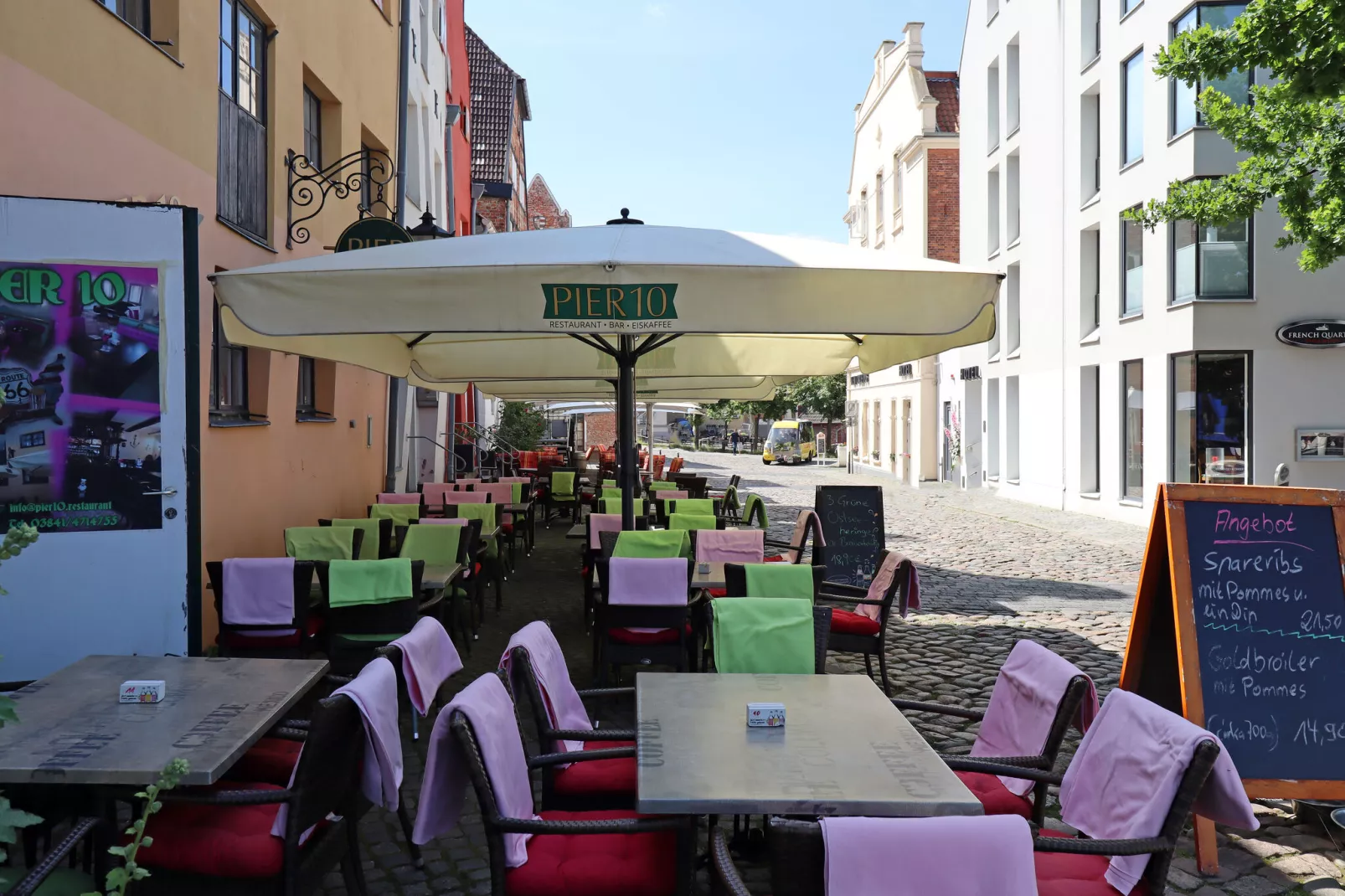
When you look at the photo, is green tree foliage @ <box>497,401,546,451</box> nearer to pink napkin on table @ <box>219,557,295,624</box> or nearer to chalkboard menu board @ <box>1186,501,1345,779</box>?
pink napkin on table @ <box>219,557,295,624</box>

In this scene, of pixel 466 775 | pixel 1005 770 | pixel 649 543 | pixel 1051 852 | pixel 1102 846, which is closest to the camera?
pixel 1102 846

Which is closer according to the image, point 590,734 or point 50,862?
point 50,862

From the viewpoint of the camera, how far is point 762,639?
452 cm

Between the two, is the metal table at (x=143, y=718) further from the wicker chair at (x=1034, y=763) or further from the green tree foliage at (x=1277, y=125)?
the green tree foliage at (x=1277, y=125)

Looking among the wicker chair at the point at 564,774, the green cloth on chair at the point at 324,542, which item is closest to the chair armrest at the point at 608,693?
the wicker chair at the point at 564,774

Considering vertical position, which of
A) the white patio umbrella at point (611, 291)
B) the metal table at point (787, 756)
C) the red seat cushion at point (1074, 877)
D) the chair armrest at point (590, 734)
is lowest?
the red seat cushion at point (1074, 877)

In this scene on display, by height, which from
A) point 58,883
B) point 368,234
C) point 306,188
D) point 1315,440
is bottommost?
point 58,883

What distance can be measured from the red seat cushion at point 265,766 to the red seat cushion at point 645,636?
2.37 meters

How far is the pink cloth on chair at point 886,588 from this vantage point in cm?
655

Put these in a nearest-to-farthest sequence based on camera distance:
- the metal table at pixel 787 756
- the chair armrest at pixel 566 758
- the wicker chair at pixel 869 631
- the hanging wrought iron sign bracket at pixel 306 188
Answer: the metal table at pixel 787 756 < the chair armrest at pixel 566 758 < the wicker chair at pixel 869 631 < the hanging wrought iron sign bracket at pixel 306 188

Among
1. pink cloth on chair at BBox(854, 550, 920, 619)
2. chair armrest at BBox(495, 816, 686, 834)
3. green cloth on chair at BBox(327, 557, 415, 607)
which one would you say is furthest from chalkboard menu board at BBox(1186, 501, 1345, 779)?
green cloth on chair at BBox(327, 557, 415, 607)

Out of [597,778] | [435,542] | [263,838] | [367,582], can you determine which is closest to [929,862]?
[597,778]

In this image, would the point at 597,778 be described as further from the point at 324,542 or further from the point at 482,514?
the point at 482,514

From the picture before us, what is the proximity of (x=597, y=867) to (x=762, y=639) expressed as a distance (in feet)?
5.43
